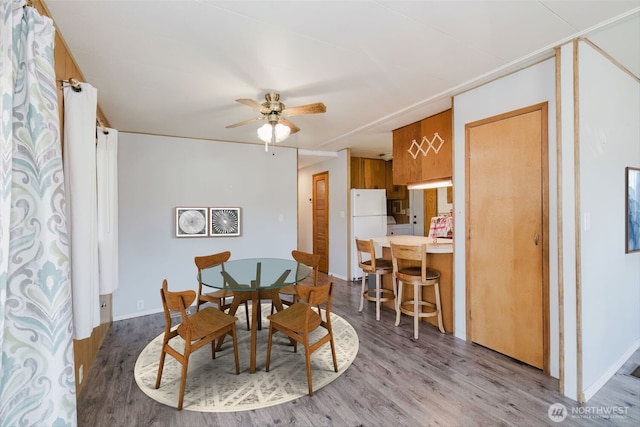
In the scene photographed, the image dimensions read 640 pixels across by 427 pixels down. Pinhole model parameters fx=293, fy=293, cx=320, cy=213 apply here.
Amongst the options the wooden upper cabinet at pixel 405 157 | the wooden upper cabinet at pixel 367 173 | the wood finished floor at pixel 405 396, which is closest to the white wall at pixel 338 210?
the wooden upper cabinet at pixel 367 173

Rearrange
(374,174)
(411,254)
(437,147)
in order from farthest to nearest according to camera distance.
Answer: (374,174)
(437,147)
(411,254)

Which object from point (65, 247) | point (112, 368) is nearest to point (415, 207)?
point (112, 368)

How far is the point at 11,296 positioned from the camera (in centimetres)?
107

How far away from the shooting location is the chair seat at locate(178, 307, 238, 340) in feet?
6.96

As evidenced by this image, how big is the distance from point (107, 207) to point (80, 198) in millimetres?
988

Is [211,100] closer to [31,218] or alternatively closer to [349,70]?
[349,70]

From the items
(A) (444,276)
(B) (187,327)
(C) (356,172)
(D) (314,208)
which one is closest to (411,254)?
(A) (444,276)

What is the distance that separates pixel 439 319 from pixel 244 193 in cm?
322

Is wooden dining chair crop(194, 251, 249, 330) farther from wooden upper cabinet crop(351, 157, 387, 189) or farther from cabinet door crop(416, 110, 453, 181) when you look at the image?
wooden upper cabinet crop(351, 157, 387, 189)

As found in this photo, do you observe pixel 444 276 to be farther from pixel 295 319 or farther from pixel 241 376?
pixel 241 376

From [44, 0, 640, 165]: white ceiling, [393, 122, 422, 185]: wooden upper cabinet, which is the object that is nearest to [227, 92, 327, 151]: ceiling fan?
[44, 0, 640, 165]: white ceiling

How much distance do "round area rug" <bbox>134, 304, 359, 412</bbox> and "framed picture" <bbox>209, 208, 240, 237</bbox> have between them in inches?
67.6

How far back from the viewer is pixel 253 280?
2568mm

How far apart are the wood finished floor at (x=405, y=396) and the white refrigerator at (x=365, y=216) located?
2582 millimetres
